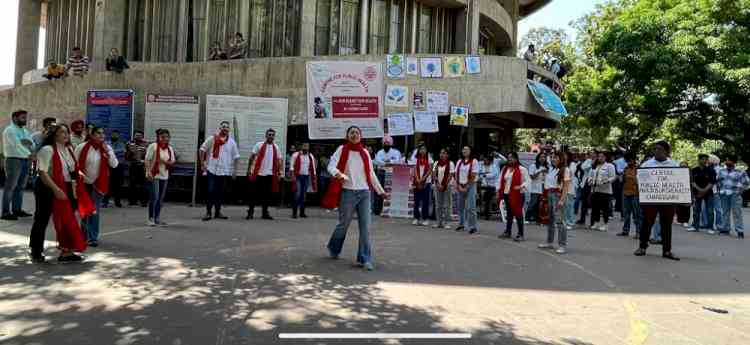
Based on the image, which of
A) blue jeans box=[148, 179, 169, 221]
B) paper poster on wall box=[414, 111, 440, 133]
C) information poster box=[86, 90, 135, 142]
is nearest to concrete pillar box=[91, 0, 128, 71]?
information poster box=[86, 90, 135, 142]

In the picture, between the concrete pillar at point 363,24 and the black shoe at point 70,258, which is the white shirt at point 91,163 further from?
the concrete pillar at point 363,24

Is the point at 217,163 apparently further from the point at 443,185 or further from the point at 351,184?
the point at 351,184

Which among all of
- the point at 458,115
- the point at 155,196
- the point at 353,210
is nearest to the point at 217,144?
the point at 155,196

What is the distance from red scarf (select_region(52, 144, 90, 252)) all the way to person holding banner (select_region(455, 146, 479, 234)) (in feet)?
23.3

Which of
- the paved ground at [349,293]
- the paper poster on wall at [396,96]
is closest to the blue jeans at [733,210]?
the paved ground at [349,293]

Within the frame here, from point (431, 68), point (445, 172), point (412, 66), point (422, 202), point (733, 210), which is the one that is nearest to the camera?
point (445, 172)

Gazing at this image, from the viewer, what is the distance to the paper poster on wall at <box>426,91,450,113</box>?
16.3 metres

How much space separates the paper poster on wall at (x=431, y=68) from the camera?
16453 millimetres

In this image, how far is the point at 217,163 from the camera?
453 inches

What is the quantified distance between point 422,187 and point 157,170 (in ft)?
18.2

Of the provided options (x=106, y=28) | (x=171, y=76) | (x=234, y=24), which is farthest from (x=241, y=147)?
(x=106, y=28)

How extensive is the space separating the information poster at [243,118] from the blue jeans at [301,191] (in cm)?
182

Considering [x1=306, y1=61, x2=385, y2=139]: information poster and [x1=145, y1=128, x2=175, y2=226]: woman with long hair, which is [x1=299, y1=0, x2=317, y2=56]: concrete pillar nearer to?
[x1=306, y1=61, x2=385, y2=139]: information poster

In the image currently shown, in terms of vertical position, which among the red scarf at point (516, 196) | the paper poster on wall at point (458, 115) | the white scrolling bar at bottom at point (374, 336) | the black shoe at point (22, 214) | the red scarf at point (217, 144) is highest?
the paper poster on wall at point (458, 115)
